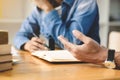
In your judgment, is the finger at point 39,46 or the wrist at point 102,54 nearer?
the wrist at point 102,54

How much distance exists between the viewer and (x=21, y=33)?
81.5 inches

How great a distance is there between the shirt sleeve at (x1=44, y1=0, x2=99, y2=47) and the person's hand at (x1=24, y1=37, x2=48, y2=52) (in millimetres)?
126

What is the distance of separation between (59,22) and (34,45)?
0.24m

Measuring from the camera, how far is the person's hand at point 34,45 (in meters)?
1.78

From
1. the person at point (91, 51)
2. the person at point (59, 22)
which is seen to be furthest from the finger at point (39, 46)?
the person at point (91, 51)

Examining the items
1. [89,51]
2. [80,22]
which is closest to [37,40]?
[80,22]

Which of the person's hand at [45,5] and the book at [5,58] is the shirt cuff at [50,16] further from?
the book at [5,58]

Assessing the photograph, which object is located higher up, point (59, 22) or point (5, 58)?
point (59, 22)

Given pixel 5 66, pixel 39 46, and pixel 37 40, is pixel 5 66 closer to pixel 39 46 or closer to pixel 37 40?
pixel 39 46

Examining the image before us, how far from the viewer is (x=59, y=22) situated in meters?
1.83

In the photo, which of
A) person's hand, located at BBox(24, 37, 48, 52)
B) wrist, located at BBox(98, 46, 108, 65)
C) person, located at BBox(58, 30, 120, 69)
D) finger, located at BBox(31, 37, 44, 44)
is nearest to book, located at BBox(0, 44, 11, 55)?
person, located at BBox(58, 30, 120, 69)

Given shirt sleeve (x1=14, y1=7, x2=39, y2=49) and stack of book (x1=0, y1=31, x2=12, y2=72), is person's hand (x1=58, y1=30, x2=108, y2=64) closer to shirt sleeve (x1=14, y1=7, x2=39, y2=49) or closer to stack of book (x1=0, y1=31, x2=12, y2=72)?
stack of book (x1=0, y1=31, x2=12, y2=72)

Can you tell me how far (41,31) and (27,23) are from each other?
6.1 inches

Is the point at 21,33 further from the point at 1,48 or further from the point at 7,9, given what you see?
the point at 1,48
